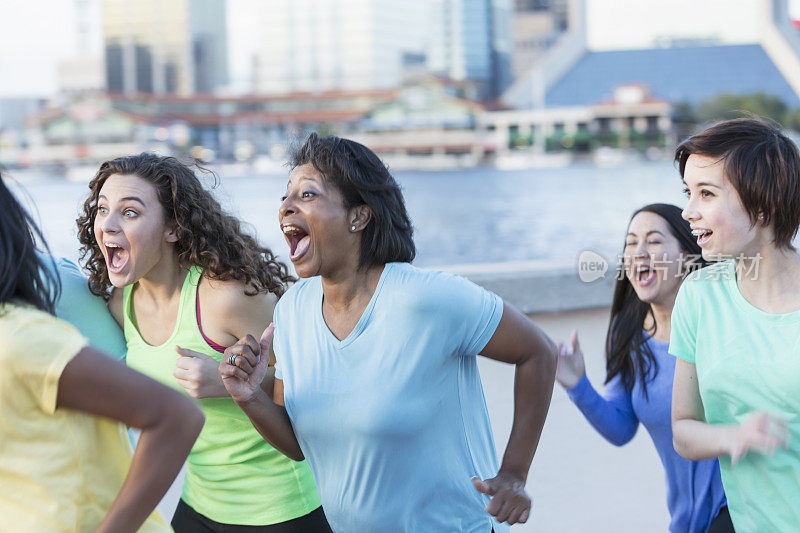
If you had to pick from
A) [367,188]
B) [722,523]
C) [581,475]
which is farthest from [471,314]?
[581,475]

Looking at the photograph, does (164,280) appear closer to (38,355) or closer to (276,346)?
(276,346)

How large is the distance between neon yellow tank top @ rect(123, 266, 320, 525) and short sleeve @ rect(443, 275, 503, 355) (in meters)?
0.55

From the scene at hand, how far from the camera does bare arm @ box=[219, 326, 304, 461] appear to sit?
1647mm

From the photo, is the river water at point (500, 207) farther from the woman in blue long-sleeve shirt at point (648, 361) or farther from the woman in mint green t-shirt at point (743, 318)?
the woman in mint green t-shirt at point (743, 318)

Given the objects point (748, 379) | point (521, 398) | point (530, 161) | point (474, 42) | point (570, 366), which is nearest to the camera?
point (748, 379)

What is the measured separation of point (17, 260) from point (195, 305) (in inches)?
29.1

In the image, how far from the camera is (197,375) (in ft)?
5.65

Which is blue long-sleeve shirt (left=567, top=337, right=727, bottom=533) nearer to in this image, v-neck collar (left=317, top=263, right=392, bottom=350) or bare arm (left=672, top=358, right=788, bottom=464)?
bare arm (left=672, top=358, right=788, bottom=464)

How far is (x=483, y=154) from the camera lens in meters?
92.2

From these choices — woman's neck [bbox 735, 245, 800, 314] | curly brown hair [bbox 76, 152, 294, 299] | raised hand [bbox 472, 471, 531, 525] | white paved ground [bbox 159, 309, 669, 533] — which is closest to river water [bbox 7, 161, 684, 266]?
white paved ground [bbox 159, 309, 669, 533]

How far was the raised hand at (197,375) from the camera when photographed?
1.73 metres

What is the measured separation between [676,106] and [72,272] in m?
88.5

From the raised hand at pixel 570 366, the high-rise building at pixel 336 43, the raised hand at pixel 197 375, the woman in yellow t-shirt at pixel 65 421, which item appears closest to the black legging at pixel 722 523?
the raised hand at pixel 570 366

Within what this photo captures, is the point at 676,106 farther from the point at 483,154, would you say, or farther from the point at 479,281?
the point at 479,281
